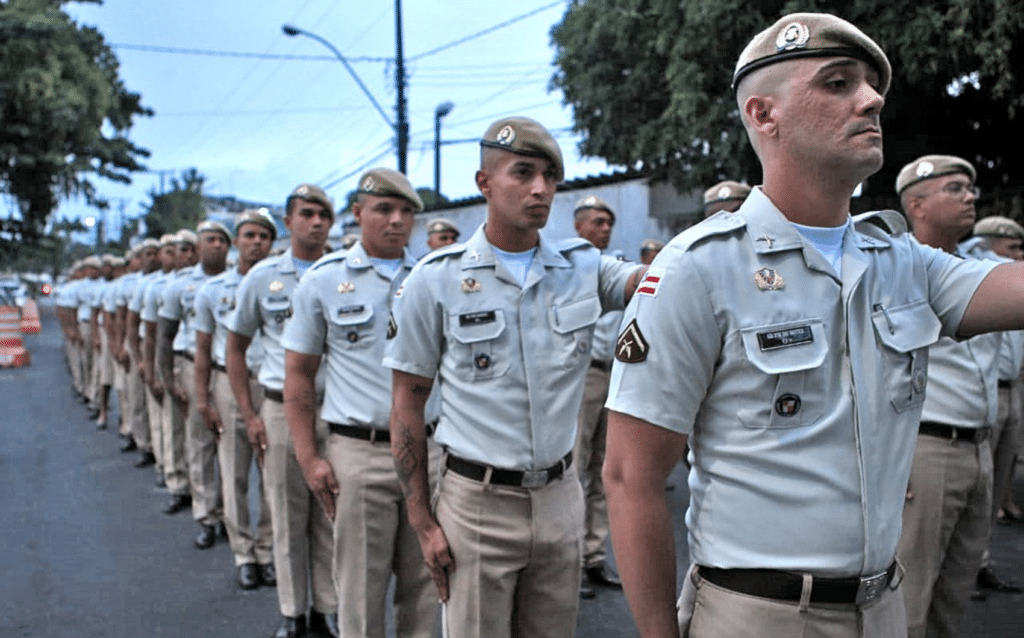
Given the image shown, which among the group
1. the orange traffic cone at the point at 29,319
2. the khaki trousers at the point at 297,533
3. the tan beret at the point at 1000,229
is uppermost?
the tan beret at the point at 1000,229

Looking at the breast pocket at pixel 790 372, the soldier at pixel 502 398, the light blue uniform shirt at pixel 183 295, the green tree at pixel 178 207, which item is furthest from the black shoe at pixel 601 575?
the green tree at pixel 178 207

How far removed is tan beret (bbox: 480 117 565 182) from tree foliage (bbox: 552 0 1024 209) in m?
7.50

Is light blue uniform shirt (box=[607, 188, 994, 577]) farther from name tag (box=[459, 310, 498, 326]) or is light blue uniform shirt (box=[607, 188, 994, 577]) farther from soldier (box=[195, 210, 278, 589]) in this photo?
soldier (box=[195, 210, 278, 589])

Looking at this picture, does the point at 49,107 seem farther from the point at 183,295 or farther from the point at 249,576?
the point at 249,576

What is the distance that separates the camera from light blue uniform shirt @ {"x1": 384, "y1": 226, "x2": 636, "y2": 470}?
3025 millimetres

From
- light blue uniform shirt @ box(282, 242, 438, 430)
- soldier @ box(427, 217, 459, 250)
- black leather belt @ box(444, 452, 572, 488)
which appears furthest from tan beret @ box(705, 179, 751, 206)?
soldier @ box(427, 217, 459, 250)

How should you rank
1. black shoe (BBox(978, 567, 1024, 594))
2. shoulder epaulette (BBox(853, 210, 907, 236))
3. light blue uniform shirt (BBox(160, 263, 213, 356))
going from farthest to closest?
light blue uniform shirt (BBox(160, 263, 213, 356)), black shoe (BBox(978, 567, 1024, 594)), shoulder epaulette (BBox(853, 210, 907, 236))

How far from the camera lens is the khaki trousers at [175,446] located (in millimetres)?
7969

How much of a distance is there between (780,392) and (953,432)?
2563 mm

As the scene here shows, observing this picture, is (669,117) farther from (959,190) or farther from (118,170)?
(118,170)

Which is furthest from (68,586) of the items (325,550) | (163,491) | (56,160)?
(56,160)

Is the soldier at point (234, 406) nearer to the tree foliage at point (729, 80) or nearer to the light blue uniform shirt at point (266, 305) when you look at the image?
the light blue uniform shirt at point (266, 305)

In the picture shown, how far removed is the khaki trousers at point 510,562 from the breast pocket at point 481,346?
0.36 metres

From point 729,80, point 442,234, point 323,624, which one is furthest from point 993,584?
point 729,80
